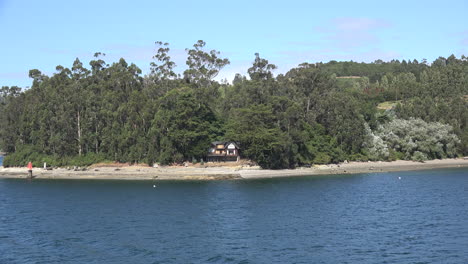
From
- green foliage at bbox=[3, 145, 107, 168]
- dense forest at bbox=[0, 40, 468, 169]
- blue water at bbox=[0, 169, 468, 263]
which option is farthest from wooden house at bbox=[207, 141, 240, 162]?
green foliage at bbox=[3, 145, 107, 168]

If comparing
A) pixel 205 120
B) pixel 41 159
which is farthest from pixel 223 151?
pixel 41 159

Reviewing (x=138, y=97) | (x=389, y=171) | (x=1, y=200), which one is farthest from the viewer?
(x=138, y=97)

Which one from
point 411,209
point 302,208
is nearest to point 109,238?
point 302,208

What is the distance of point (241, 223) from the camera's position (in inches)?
2061

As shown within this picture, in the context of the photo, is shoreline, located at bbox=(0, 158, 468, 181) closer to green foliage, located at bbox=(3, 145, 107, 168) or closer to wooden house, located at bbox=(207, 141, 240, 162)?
green foliage, located at bbox=(3, 145, 107, 168)

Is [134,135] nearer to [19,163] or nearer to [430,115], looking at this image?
[19,163]

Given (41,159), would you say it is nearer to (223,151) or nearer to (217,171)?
(223,151)

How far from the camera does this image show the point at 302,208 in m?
60.6

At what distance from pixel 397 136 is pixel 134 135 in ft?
207

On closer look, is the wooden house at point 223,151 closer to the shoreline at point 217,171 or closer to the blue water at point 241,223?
the shoreline at point 217,171

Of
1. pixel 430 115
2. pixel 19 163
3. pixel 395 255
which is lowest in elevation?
pixel 395 255

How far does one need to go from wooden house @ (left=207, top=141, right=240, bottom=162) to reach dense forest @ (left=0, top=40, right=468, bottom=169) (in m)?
2.11

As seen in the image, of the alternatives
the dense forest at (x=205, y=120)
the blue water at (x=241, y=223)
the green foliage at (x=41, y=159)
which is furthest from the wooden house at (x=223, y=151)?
the green foliage at (x=41, y=159)

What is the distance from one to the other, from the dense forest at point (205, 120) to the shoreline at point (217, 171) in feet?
9.36
